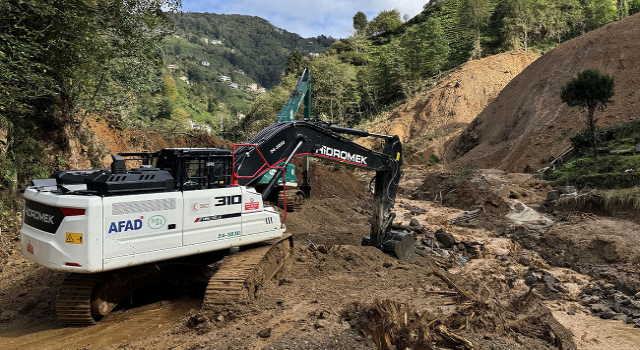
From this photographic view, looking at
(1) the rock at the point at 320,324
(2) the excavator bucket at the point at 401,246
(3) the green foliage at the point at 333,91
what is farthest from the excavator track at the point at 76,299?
(3) the green foliage at the point at 333,91

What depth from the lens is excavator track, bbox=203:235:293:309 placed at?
5.26m

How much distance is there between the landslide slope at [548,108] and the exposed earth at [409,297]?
394 inches

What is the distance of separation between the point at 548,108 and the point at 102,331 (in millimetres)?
25367

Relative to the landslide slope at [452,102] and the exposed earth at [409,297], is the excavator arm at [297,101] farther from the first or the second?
the landslide slope at [452,102]

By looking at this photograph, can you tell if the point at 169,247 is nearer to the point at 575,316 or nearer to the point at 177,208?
the point at 177,208

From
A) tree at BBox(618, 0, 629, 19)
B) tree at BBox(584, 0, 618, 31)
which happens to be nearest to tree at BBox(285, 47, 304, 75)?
tree at BBox(584, 0, 618, 31)

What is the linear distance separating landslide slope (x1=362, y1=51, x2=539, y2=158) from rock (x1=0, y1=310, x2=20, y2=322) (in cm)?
2929

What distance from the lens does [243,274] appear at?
5500 millimetres

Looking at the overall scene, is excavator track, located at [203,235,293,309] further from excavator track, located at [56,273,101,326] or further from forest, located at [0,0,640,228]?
forest, located at [0,0,640,228]

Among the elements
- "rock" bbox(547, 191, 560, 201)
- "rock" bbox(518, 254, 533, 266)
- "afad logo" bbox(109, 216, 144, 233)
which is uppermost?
"afad logo" bbox(109, 216, 144, 233)

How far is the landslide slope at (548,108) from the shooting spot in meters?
20.4

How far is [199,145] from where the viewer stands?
830 inches

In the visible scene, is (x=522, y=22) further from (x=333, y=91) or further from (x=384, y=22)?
(x=384, y=22)

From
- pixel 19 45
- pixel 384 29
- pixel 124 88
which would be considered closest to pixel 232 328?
pixel 19 45
